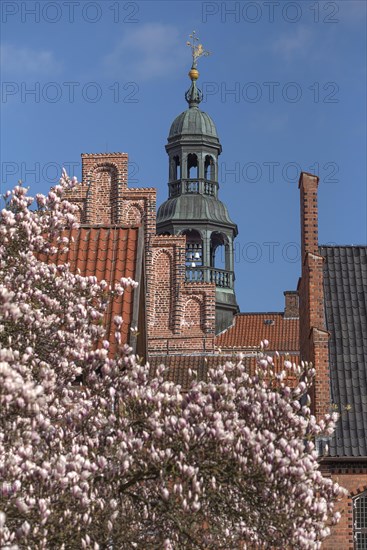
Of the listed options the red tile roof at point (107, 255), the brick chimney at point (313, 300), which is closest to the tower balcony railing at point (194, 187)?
the brick chimney at point (313, 300)

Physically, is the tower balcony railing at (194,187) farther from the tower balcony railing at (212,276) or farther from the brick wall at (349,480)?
the brick wall at (349,480)

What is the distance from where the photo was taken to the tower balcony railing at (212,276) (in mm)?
53625

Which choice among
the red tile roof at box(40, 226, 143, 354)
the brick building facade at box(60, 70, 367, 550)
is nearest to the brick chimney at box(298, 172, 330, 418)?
the brick building facade at box(60, 70, 367, 550)

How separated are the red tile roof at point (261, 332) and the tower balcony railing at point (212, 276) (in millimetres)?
3604

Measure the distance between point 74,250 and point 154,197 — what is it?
27352 millimetres

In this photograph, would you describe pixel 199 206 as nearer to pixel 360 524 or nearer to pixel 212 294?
pixel 212 294

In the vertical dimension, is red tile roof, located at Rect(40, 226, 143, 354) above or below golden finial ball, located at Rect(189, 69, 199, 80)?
below

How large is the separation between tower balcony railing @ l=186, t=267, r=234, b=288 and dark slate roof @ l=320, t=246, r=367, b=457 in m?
25.5

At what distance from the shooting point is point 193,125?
184ft

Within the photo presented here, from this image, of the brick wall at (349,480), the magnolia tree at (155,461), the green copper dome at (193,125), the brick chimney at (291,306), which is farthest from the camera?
the brick chimney at (291,306)

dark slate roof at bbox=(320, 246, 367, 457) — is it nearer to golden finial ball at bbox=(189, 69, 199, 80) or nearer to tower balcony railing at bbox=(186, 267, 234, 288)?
tower balcony railing at bbox=(186, 267, 234, 288)

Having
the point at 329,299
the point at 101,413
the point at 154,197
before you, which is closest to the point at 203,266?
the point at 154,197

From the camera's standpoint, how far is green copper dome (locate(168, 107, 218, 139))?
183 feet

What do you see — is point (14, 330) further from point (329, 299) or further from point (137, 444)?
point (329, 299)
